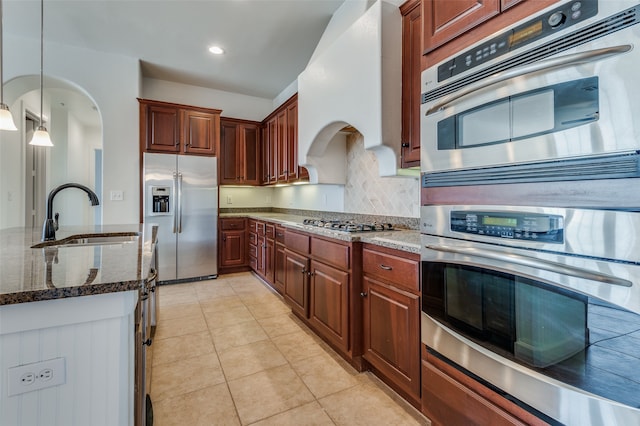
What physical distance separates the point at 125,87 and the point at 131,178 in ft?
3.86

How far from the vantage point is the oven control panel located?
869mm

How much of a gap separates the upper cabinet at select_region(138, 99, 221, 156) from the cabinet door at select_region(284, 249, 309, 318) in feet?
7.47

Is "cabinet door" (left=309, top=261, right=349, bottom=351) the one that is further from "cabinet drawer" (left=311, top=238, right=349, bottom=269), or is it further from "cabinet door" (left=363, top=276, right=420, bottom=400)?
"cabinet door" (left=363, top=276, right=420, bottom=400)

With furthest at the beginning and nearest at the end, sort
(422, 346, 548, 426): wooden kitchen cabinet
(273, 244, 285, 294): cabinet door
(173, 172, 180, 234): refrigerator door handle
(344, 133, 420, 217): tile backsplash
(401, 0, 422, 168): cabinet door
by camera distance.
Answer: (173, 172, 180, 234): refrigerator door handle < (273, 244, 285, 294): cabinet door < (344, 133, 420, 217): tile backsplash < (401, 0, 422, 168): cabinet door < (422, 346, 548, 426): wooden kitchen cabinet

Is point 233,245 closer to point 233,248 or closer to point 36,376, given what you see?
point 233,248

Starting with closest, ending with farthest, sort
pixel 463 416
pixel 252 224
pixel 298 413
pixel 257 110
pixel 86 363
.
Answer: pixel 86 363, pixel 463 416, pixel 298 413, pixel 252 224, pixel 257 110

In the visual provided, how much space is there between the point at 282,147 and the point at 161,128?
1674 mm

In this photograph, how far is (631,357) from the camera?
0.73m

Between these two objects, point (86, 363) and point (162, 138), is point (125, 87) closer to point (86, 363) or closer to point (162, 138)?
point (162, 138)

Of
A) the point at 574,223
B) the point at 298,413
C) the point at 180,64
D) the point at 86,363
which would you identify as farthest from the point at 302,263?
the point at 180,64

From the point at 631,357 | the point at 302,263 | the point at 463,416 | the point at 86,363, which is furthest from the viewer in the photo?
the point at 302,263

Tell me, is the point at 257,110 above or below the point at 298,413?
above

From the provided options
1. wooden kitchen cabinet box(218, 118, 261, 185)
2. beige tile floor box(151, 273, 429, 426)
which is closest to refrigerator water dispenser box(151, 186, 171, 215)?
wooden kitchen cabinet box(218, 118, 261, 185)

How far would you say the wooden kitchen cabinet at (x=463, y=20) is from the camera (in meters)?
0.98
